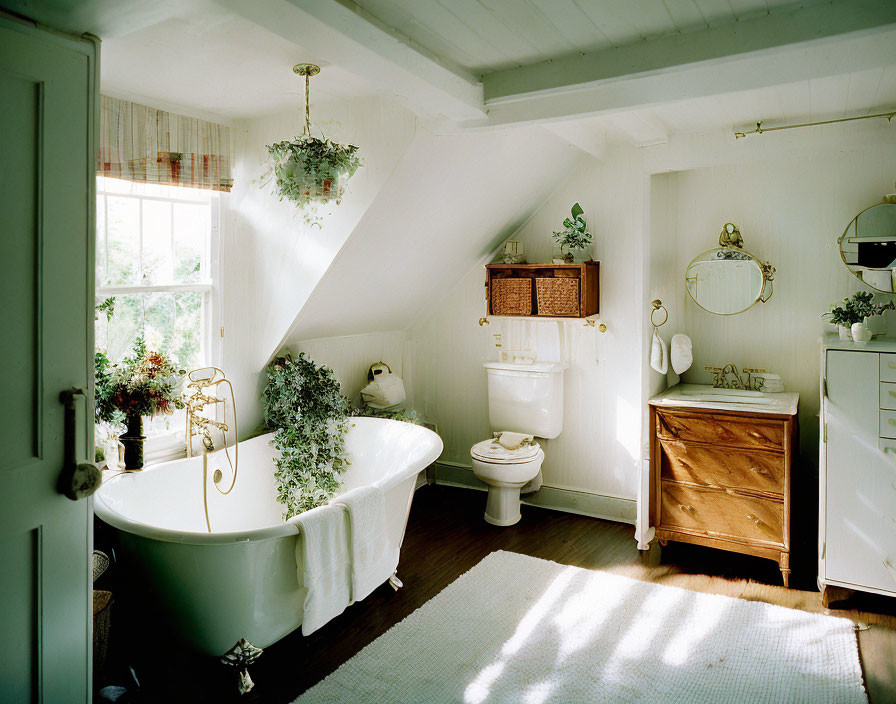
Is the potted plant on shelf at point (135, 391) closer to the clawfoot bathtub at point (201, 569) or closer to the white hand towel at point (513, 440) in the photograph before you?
the clawfoot bathtub at point (201, 569)

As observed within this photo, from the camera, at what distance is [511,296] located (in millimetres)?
4215

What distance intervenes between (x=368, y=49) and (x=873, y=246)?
9.61 feet

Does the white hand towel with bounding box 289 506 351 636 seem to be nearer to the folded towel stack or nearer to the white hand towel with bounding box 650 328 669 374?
the folded towel stack

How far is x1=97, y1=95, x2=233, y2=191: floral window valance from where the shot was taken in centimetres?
296

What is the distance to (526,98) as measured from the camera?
7.64 feet

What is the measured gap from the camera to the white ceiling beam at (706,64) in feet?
5.88

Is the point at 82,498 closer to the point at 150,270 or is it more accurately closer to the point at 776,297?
the point at 150,270

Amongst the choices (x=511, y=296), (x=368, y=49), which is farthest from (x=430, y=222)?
(x=368, y=49)

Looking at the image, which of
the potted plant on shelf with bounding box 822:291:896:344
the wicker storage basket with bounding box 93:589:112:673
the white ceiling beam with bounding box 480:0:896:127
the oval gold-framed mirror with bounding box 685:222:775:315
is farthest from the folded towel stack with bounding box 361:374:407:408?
the potted plant on shelf with bounding box 822:291:896:344

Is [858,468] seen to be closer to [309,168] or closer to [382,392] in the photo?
[382,392]

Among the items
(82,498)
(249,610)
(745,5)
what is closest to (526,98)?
(745,5)

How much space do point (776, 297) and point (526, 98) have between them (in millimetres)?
2307

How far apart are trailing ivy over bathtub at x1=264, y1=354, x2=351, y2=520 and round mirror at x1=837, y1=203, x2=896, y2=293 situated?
2.88 metres

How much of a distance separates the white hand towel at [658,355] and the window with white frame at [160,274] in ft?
7.86
